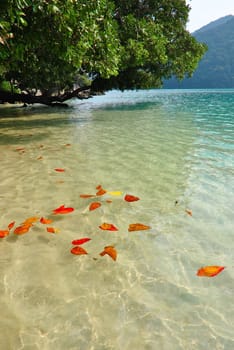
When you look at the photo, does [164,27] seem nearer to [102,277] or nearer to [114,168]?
[114,168]

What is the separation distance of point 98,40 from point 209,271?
10969 millimetres

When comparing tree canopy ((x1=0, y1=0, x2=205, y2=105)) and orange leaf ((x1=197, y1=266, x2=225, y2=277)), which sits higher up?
tree canopy ((x1=0, y1=0, x2=205, y2=105))

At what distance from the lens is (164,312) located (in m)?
2.42

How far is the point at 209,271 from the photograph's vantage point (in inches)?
116

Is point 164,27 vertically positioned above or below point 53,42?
above

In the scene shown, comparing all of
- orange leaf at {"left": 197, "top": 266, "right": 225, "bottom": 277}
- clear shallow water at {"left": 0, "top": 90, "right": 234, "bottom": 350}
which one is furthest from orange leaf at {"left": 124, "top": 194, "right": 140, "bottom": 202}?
orange leaf at {"left": 197, "top": 266, "right": 225, "bottom": 277}

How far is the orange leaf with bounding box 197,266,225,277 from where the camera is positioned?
2910 mm

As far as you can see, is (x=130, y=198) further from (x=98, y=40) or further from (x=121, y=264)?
(x=98, y=40)

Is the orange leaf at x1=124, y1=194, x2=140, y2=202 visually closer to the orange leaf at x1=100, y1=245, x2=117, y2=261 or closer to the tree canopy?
the orange leaf at x1=100, y1=245, x2=117, y2=261

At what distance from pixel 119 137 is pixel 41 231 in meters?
8.07

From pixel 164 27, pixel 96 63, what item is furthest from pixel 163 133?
pixel 164 27

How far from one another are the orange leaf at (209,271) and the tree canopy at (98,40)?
5741mm

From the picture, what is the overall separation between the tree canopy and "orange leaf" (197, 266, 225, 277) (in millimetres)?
5741

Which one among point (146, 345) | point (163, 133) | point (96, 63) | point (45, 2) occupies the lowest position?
point (163, 133)
